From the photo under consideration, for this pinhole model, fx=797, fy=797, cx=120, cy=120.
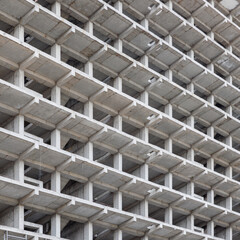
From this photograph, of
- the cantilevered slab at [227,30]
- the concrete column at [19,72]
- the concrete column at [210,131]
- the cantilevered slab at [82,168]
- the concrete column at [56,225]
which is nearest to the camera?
the concrete column at [19,72]

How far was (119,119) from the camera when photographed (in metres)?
45.8

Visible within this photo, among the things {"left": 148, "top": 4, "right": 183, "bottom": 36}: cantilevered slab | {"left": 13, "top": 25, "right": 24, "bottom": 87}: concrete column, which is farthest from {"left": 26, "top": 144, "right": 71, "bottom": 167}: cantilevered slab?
{"left": 148, "top": 4, "right": 183, "bottom": 36}: cantilevered slab

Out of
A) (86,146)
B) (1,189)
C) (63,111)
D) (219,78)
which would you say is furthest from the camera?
(219,78)

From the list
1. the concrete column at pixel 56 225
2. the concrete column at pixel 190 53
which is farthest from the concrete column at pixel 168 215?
the concrete column at pixel 190 53

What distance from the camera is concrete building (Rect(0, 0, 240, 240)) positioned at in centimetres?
4025

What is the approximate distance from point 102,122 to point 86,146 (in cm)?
313

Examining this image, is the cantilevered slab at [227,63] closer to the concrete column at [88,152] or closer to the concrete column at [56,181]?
the concrete column at [88,152]

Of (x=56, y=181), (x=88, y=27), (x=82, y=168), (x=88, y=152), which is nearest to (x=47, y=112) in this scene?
(x=56, y=181)

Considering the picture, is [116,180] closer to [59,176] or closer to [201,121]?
[59,176]

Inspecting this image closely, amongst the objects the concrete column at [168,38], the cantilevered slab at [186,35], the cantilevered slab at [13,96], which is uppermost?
the cantilevered slab at [186,35]

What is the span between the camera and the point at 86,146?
4397cm

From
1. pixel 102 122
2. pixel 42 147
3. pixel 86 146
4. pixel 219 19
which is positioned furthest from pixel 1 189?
pixel 219 19

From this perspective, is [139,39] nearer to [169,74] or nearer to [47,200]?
[169,74]

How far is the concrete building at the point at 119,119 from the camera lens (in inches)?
1585
